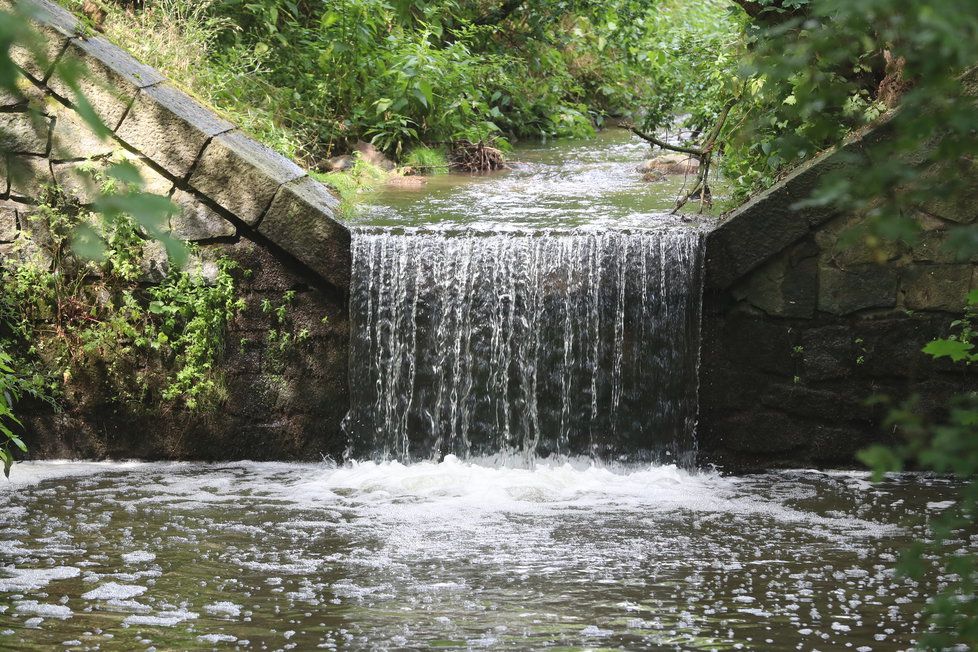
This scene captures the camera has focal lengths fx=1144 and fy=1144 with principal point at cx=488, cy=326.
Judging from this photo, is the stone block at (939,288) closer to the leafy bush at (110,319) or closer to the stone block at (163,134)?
the leafy bush at (110,319)

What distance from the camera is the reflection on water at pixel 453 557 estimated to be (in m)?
3.96

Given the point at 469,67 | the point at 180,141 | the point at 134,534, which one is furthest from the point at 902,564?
the point at 469,67

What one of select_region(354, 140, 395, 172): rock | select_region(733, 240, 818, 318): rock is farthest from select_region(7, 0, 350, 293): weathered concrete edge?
select_region(354, 140, 395, 172): rock

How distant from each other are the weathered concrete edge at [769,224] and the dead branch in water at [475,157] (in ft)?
11.9

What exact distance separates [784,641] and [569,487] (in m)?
2.26

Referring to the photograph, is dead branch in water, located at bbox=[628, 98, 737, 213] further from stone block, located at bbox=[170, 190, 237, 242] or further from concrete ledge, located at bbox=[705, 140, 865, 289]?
stone block, located at bbox=[170, 190, 237, 242]

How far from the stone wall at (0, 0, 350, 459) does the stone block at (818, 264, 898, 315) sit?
2.68 m

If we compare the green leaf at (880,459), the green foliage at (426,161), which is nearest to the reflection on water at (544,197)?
the green foliage at (426,161)

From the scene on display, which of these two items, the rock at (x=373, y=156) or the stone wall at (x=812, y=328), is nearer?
→ the stone wall at (x=812, y=328)

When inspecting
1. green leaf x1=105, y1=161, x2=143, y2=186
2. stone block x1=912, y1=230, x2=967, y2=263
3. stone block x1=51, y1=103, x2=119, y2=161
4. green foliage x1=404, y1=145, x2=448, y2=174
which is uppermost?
green foliage x1=404, y1=145, x2=448, y2=174

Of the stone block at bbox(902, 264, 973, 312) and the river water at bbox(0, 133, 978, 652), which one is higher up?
the stone block at bbox(902, 264, 973, 312)

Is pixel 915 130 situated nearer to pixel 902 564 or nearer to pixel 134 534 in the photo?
pixel 902 564

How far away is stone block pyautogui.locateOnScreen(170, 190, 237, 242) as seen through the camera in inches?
257

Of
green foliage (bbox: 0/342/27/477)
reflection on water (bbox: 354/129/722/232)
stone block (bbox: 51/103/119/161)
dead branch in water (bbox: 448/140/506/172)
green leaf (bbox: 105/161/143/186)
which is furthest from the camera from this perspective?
dead branch in water (bbox: 448/140/506/172)
